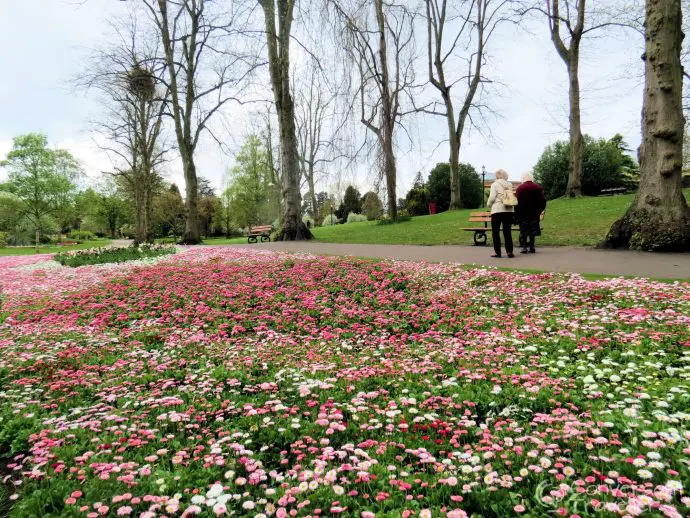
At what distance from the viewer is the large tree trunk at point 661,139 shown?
1103 cm

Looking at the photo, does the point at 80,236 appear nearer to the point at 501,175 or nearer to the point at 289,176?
the point at 289,176

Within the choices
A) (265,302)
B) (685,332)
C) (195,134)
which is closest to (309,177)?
(195,134)

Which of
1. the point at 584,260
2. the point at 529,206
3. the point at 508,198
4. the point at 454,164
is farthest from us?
the point at 454,164

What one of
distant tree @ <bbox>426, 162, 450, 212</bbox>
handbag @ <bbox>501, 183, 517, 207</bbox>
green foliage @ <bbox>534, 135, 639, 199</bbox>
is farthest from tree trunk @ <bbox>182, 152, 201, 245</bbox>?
green foliage @ <bbox>534, 135, 639, 199</bbox>

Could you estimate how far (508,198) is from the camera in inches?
435

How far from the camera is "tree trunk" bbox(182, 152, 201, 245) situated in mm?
27891

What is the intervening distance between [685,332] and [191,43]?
3061cm

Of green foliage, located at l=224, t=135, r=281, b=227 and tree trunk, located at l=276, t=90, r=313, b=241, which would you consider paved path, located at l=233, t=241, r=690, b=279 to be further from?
green foliage, located at l=224, t=135, r=281, b=227

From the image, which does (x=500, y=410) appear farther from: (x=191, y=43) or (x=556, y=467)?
(x=191, y=43)

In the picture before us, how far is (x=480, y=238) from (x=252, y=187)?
50.9 meters

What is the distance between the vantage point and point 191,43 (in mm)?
27953

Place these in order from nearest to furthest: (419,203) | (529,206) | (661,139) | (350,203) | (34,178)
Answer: (661,139), (529,206), (419,203), (34,178), (350,203)

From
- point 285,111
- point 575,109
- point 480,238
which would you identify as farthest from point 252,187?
point 480,238

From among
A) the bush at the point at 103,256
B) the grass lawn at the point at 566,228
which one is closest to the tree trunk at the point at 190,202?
the bush at the point at 103,256
